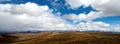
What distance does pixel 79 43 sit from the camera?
169500mm

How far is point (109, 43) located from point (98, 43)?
33.9 ft

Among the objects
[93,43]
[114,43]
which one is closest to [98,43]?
[93,43]

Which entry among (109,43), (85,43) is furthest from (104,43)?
(85,43)

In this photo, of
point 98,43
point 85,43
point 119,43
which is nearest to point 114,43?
point 119,43

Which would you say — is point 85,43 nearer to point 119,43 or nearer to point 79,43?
point 79,43

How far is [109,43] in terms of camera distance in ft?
545

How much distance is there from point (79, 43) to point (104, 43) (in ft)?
74.8

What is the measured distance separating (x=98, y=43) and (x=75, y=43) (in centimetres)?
2100

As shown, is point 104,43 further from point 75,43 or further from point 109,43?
point 75,43

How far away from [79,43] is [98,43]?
57.1ft

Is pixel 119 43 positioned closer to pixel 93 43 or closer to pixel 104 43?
pixel 104 43

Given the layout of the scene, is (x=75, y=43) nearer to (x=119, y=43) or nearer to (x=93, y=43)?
(x=93, y=43)

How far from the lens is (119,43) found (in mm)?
166625

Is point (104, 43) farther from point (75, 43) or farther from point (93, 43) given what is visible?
point (75, 43)
